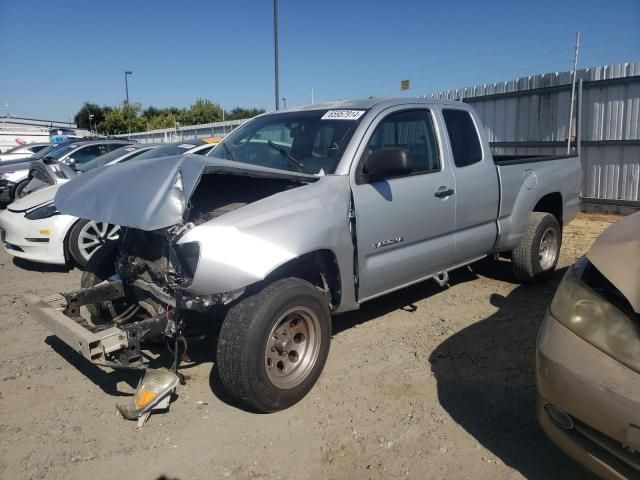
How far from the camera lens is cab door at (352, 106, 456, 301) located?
3.88 m

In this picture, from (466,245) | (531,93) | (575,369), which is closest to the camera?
(575,369)

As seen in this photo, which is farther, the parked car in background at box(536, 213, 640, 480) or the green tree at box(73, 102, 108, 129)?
the green tree at box(73, 102, 108, 129)

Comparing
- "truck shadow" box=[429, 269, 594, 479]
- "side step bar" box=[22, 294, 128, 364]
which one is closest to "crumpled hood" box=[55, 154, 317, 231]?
"side step bar" box=[22, 294, 128, 364]

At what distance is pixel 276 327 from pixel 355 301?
2.75 ft

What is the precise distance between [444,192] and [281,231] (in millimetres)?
1798

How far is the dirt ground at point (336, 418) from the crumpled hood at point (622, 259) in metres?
1.06

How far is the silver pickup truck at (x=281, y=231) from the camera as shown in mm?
3094

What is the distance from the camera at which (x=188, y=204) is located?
3.13 m

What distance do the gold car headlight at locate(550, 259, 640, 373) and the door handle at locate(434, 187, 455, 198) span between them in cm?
185

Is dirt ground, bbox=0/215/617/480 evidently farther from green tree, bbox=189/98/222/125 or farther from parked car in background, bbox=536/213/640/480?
green tree, bbox=189/98/222/125

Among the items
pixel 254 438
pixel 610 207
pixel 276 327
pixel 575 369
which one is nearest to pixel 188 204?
pixel 276 327

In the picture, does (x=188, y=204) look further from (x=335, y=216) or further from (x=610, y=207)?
(x=610, y=207)

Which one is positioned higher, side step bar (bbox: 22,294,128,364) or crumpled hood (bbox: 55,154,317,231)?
crumpled hood (bbox: 55,154,317,231)

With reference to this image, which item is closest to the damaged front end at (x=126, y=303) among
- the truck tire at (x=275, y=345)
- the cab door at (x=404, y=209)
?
the truck tire at (x=275, y=345)
